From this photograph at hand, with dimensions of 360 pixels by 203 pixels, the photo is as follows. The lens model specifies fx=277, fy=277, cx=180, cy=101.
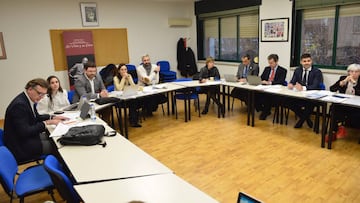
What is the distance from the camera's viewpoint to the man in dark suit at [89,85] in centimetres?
441

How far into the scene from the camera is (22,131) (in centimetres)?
281

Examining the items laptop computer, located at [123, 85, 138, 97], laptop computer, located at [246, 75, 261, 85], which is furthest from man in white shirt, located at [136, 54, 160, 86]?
laptop computer, located at [246, 75, 261, 85]

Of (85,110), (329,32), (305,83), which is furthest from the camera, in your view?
(329,32)

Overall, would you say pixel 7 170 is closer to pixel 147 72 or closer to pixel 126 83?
pixel 126 83

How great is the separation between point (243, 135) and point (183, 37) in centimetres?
470

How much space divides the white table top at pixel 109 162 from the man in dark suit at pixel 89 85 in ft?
6.48

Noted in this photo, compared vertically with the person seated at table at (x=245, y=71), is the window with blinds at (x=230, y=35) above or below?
above

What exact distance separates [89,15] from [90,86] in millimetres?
2864

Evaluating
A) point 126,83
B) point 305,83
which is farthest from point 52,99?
point 305,83

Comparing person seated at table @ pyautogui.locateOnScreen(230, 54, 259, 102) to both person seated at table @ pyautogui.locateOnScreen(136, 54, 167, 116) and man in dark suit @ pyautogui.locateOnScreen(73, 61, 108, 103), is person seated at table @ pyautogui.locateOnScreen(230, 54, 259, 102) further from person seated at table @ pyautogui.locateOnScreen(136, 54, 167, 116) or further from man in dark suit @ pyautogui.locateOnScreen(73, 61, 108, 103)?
man in dark suit @ pyautogui.locateOnScreen(73, 61, 108, 103)

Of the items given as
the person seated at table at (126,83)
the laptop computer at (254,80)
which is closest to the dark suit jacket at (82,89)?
the person seated at table at (126,83)

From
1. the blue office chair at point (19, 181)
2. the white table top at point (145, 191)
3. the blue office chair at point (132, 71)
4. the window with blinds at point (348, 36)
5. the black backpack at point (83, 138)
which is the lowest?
the blue office chair at point (19, 181)

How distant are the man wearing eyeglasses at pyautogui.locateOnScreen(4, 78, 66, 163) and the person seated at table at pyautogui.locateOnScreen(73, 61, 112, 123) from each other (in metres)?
1.39

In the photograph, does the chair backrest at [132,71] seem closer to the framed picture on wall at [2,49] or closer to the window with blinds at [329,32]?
the framed picture on wall at [2,49]
